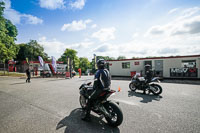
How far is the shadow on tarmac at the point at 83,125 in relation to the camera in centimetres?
231

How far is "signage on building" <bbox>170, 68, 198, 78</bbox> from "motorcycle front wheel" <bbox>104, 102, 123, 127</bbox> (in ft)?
48.3

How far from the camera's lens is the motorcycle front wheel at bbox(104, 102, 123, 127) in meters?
2.36

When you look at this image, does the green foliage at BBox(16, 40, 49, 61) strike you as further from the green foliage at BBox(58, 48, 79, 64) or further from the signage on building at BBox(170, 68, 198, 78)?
the signage on building at BBox(170, 68, 198, 78)

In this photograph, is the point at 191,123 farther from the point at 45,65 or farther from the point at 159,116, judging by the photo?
the point at 45,65

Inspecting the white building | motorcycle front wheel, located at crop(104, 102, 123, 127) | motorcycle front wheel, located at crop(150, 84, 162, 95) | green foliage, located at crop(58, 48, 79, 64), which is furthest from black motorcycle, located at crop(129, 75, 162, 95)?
green foliage, located at crop(58, 48, 79, 64)

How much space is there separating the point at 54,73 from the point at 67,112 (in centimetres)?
1683

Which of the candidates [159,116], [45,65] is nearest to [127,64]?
[159,116]

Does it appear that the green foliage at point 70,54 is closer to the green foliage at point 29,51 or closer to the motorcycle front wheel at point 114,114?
the green foliage at point 29,51

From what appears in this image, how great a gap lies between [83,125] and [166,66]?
15.4 m

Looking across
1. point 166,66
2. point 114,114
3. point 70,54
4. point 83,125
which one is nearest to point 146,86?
point 114,114

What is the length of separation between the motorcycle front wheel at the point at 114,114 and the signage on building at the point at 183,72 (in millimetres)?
14717

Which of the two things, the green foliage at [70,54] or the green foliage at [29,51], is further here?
the green foliage at [70,54]

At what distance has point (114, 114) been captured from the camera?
2557 mm

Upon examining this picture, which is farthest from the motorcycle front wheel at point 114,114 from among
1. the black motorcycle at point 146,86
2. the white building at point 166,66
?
the white building at point 166,66
